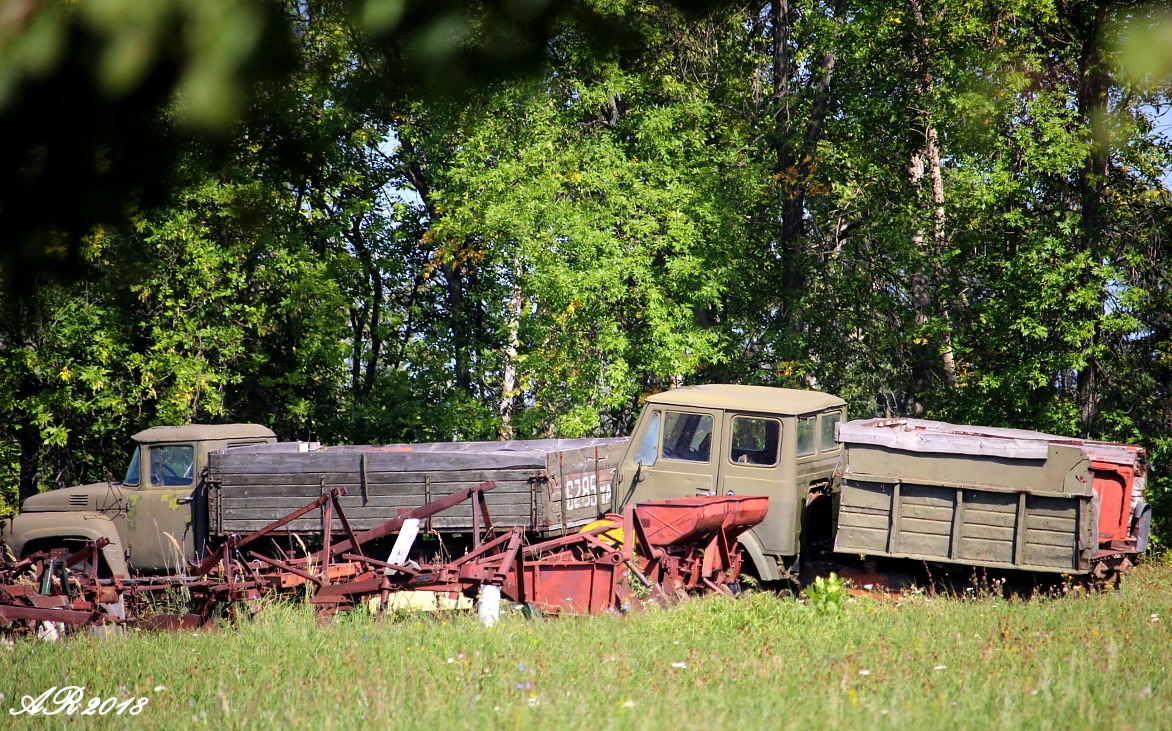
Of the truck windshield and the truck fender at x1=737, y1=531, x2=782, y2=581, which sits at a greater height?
the truck windshield

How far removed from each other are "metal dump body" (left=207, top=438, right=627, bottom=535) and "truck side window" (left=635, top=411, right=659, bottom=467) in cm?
45

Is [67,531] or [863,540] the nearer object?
[863,540]

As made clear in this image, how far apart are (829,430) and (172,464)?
21.6 ft

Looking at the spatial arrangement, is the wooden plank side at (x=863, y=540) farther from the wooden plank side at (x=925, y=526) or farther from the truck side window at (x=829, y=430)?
the truck side window at (x=829, y=430)

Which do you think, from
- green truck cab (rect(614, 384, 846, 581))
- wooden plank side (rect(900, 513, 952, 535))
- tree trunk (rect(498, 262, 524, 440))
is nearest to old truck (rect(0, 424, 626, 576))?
green truck cab (rect(614, 384, 846, 581))

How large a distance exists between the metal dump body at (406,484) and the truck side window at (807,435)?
1.83 meters

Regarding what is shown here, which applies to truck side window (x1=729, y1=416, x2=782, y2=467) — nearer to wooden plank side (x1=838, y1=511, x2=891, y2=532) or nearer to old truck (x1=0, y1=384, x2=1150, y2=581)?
old truck (x1=0, y1=384, x2=1150, y2=581)

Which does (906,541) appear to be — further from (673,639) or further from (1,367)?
(1,367)

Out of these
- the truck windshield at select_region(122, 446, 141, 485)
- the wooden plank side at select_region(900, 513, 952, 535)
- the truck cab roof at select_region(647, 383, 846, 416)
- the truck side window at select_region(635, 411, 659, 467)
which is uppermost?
the truck cab roof at select_region(647, 383, 846, 416)

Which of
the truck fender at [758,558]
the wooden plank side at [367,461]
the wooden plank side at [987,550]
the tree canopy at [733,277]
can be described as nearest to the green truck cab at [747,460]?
the truck fender at [758,558]

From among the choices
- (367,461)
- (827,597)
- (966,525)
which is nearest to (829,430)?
(966,525)

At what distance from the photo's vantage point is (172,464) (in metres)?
9.99

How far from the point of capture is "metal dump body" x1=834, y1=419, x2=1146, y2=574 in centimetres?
779

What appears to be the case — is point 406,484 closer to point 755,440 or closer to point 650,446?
point 650,446
